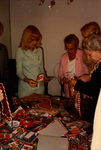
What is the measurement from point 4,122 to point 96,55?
1243 millimetres

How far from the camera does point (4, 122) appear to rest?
72.1 inches

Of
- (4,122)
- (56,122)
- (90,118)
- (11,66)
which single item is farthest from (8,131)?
(11,66)

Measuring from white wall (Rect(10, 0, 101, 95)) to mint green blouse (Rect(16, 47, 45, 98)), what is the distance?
1266 millimetres

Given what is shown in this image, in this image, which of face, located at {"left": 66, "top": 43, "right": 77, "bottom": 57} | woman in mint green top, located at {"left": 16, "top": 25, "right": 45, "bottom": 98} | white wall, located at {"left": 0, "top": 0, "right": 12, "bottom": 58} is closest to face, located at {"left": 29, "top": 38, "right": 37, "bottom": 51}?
woman in mint green top, located at {"left": 16, "top": 25, "right": 45, "bottom": 98}

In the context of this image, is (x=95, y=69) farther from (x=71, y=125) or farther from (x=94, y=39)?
(x=71, y=125)

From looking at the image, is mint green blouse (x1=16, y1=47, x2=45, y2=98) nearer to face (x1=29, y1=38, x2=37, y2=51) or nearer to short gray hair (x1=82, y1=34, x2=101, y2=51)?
face (x1=29, y1=38, x2=37, y2=51)

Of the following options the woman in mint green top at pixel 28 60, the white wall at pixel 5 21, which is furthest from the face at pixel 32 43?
the white wall at pixel 5 21

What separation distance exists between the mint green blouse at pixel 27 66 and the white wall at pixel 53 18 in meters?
1.27

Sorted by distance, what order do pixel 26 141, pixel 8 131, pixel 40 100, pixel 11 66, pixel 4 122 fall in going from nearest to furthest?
pixel 26 141 → pixel 8 131 → pixel 4 122 → pixel 40 100 → pixel 11 66

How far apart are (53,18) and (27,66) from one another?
177 centimetres

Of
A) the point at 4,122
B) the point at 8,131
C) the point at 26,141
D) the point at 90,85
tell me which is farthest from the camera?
the point at 90,85

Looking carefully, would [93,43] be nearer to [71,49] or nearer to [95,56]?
[95,56]

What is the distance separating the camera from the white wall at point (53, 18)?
4039mm

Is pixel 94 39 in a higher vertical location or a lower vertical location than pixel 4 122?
higher
